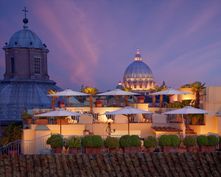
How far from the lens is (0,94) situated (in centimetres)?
6475

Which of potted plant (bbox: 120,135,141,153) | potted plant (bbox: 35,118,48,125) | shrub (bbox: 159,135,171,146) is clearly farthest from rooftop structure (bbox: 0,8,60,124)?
shrub (bbox: 159,135,171,146)

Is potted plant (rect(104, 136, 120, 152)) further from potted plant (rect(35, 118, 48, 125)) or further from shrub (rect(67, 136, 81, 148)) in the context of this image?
potted plant (rect(35, 118, 48, 125))

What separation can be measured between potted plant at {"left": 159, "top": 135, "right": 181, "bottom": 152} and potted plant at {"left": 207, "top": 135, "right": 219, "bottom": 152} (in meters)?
1.26

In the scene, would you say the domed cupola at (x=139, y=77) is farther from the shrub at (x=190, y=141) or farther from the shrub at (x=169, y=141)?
the shrub at (x=169, y=141)

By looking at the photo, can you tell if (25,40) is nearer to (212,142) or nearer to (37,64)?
(37,64)

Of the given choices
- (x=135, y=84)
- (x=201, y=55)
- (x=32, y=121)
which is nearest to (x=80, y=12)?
(x=201, y=55)

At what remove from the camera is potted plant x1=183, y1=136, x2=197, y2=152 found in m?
17.9

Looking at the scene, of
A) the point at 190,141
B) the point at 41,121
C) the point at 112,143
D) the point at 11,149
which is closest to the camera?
the point at 112,143

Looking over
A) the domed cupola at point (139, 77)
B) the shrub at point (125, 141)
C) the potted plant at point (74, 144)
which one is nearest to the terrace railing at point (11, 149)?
the potted plant at point (74, 144)

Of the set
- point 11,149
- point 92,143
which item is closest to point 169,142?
point 92,143

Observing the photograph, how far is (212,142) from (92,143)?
4.86 meters

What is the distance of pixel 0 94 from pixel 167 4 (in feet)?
124

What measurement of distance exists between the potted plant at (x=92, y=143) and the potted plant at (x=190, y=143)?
3399 millimetres

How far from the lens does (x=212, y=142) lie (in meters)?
18.0
